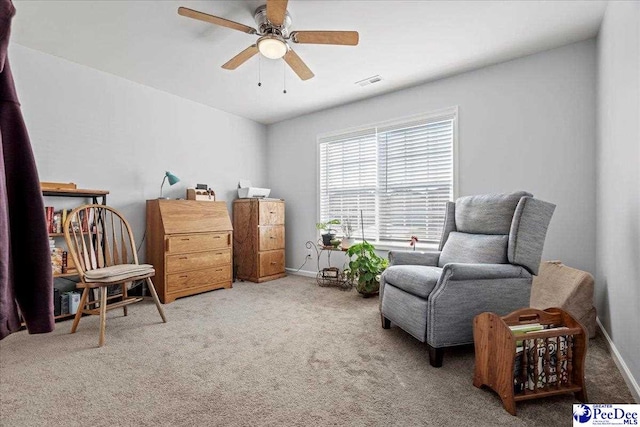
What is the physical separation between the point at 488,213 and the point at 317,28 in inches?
77.6

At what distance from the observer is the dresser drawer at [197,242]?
3.25 meters

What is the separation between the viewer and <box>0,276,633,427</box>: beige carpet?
1.35 meters

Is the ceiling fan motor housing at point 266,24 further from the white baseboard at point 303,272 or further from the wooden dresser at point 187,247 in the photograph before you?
the white baseboard at point 303,272

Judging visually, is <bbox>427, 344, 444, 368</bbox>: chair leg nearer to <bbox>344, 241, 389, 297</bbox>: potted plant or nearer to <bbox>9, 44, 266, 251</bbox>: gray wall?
<bbox>344, 241, 389, 297</bbox>: potted plant

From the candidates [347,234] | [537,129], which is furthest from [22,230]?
[537,129]

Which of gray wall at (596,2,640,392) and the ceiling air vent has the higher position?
the ceiling air vent

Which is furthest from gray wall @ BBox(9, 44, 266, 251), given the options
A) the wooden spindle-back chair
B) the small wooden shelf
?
the wooden spindle-back chair

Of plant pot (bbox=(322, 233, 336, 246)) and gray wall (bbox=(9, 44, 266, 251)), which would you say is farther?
plant pot (bbox=(322, 233, 336, 246))

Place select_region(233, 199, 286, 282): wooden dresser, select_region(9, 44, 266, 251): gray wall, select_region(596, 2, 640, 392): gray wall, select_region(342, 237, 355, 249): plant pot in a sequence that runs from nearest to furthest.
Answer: select_region(596, 2, 640, 392): gray wall
select_region(9, 44, 266, 251): gray wall
select_region(342, 237, 355, 249): plant pot
select_region(233, 199, 286, 282): wooden dresser

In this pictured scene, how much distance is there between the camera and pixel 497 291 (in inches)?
72.2

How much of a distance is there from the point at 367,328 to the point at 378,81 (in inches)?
103

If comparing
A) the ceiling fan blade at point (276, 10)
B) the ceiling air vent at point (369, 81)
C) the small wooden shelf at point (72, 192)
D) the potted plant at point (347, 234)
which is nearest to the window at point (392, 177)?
the potted plant at point (347, 234)

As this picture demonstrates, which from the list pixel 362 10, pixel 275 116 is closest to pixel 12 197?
pixel 362 10

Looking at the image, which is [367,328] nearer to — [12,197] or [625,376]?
[625,376]
